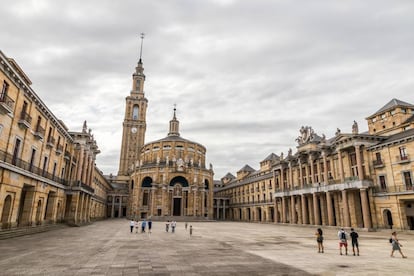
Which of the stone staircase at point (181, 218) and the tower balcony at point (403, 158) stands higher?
the tower balcony at point (403, 158)

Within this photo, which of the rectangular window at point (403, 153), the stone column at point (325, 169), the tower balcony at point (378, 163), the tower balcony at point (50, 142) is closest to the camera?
the tower balcony at point (50, 142)

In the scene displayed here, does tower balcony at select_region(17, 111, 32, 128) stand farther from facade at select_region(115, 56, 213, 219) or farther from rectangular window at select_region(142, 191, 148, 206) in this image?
rectangular window at select_region(142, 191, 148, 206)

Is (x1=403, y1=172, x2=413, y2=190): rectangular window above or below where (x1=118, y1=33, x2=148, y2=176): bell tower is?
below

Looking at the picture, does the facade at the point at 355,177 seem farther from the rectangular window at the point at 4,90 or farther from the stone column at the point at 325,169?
the rectangular window at the point at 4,90

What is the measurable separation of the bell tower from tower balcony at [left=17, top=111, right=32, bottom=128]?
2675 inches

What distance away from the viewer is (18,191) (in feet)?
68.5

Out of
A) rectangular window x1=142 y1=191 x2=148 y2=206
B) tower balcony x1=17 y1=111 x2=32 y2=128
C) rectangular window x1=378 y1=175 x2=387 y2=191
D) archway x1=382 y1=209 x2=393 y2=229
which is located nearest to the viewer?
tower balcony x1=17 y1=111 x2=32 y2=128

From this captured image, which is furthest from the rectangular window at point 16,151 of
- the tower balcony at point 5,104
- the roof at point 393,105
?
the roof at point 393,105

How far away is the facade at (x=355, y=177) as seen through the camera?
30.5m

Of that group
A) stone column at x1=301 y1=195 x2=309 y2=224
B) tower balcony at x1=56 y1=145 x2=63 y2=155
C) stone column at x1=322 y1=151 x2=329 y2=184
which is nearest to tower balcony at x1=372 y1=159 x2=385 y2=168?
stone column at x1=322 y1=151 x2=329 y2=184

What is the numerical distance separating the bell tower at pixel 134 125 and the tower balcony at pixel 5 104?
7112cm

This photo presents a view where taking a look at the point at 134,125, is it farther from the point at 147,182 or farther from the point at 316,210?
the point at 316,210

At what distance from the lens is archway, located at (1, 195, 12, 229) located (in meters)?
19.9

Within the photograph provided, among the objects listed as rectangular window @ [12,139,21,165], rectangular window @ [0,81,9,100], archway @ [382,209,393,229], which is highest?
rectangular window @ [0,81,9,100]
